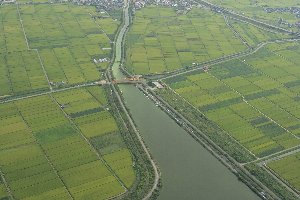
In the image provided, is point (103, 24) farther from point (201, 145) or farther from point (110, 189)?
point (110, 189)

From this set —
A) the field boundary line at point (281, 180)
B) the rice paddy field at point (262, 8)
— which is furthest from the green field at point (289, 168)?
the rice paddy field at point (262, 8)

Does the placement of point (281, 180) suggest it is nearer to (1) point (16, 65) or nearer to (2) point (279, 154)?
(2) point (279, 154)

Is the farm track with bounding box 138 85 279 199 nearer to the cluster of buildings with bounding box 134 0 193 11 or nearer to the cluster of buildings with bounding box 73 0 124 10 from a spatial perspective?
the cluster of buildings with bounding box 73 0 124 10

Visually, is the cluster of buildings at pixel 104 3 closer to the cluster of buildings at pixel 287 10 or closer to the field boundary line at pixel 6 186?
the cluster of buildings at pixel 287 10

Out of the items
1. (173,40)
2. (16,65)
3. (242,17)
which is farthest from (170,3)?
(16,65)

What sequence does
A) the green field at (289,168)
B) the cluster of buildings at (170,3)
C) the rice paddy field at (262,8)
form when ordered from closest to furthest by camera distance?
the green field at (289,168)
the rice paddy field at (262,8)
the cluster of buildings at (170,3)

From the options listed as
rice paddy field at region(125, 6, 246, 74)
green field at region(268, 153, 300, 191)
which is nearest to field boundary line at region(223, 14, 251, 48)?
rice paddy field at region(125, 6, 246, 74)
